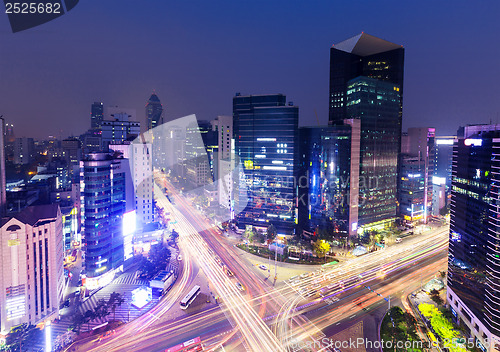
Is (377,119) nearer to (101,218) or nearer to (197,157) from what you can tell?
(101,218)

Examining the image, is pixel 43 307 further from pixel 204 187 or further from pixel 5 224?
pixel 204 187

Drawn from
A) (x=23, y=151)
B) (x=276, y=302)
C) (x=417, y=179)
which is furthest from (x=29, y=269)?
(x=23, y=151)

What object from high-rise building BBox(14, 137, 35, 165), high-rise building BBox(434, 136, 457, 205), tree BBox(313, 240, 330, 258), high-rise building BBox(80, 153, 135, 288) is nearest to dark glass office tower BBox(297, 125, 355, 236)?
tree BBox(313, 240, 330, 258)

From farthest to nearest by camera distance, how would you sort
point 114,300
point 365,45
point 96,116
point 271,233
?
point 96,116 → point 365,45 → point 271,233 → point 114,300

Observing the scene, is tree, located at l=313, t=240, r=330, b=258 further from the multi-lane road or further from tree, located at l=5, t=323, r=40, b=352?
tree, located at l=5, t=323, r=40, b=352

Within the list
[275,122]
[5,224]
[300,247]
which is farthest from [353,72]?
[5,224]
